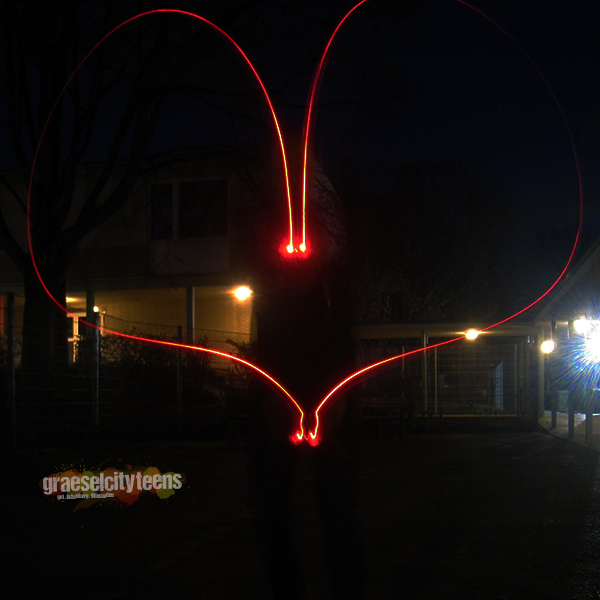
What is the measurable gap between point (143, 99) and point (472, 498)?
9.26 metres

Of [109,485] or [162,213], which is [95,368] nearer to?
[109,485]

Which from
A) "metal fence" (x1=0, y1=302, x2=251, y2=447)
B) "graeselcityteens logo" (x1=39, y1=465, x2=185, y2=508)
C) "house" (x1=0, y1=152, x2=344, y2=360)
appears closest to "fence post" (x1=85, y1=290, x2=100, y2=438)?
"metal fence" (x1=0, y1=302, x2=251, y2=447)

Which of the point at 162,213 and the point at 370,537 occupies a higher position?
the point at 162,213

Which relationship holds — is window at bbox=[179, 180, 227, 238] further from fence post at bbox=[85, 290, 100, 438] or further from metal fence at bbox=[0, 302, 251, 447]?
fence post at bbox=[85, 290, 100, 438]

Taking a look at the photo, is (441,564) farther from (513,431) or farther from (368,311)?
(368,311)

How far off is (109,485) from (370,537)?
287cm

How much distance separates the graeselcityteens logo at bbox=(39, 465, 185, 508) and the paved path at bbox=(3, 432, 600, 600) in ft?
0.47

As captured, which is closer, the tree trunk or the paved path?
the paved path

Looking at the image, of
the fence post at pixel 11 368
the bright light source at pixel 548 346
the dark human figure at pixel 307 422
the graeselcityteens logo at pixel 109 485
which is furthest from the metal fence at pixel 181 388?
the dark human figure at pixel 307 422

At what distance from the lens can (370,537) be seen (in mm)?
4652

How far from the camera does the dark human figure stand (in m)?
2.97

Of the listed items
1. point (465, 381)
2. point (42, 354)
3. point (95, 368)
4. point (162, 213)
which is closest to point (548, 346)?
point (465, 381)

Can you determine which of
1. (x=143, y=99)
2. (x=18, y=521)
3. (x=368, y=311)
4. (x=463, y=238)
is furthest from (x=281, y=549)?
(x=463, y=238)

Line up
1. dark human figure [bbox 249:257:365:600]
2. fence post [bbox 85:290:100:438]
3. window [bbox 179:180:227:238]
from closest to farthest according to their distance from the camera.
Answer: dark human figure [bbox 249:257:365:600] < fence post [bbox 85:290:100:438] < window [bbox 179:180:227:238]
